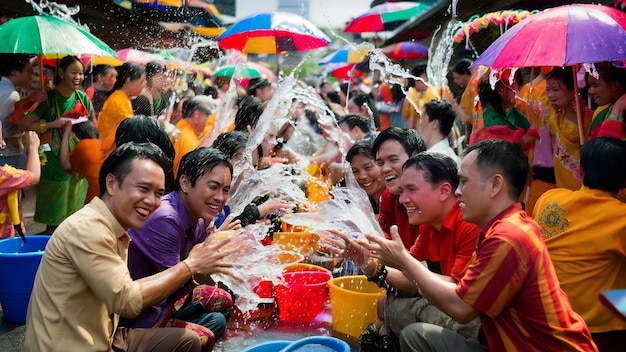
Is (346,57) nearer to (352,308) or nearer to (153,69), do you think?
(153,69)

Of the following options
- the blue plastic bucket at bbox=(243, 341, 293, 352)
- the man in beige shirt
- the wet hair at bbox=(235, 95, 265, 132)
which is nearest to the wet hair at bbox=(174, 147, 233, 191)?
the man in beige shirt

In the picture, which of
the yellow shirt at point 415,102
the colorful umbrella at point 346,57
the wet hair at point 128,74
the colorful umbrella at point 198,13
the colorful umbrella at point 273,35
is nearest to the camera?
the wet hair at point 128,74

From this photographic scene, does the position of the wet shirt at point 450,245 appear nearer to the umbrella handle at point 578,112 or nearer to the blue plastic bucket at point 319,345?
the blue plastic bucket at point 319,345

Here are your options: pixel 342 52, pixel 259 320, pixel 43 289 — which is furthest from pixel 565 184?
pixel 342 52

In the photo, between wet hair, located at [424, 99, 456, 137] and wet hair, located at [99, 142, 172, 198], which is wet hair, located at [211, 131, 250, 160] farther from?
wet hair, located at [99, 142, 172, 198]

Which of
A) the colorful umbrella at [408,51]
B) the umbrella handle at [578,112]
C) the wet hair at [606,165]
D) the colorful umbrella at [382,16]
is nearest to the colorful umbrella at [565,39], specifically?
the umbrella handle at [578,112]

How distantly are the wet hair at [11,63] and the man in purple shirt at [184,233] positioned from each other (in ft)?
10.5

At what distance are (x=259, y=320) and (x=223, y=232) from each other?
4.96 ft

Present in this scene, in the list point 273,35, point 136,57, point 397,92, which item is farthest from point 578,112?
point 136,57

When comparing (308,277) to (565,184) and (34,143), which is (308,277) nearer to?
(565,184)

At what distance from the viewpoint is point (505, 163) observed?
9.22 ft

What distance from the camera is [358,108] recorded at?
1002cm

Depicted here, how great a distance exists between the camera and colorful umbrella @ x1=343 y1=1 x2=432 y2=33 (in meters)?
11.3

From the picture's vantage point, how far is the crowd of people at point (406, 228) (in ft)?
8.65
